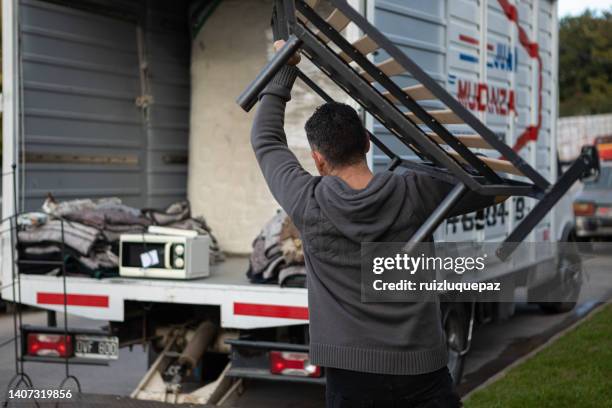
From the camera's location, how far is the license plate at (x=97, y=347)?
19.4 ft

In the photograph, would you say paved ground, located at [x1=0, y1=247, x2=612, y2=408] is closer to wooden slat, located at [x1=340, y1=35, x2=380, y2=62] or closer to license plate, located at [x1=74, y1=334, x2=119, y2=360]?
license plate, located at [x1=74, y1=334, x2=119, y2=360]

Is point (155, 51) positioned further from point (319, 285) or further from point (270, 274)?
point (319, 285)

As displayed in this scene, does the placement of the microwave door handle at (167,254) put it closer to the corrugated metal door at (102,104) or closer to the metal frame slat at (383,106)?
the corrugated metal door at (102,104)

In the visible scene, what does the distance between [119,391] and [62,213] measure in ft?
5.41

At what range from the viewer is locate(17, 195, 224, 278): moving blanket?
6.10 meters

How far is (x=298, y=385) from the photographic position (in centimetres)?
749

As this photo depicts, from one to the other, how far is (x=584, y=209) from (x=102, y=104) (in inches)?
561

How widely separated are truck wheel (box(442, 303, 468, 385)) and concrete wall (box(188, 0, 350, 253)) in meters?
1.67

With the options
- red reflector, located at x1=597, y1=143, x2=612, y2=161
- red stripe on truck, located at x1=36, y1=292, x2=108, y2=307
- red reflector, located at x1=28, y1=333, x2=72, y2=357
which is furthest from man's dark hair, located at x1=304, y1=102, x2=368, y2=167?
red reflector, located at x1=597, y1=143, x2=612, y2=161

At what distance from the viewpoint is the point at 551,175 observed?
392 inches

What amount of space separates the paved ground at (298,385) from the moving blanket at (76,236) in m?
1.22

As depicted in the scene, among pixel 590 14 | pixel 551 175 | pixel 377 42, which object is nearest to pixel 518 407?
pixel 377 42

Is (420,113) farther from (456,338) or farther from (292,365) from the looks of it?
(456,338)

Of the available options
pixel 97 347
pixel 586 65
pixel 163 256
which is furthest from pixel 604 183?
pixel 586 65
